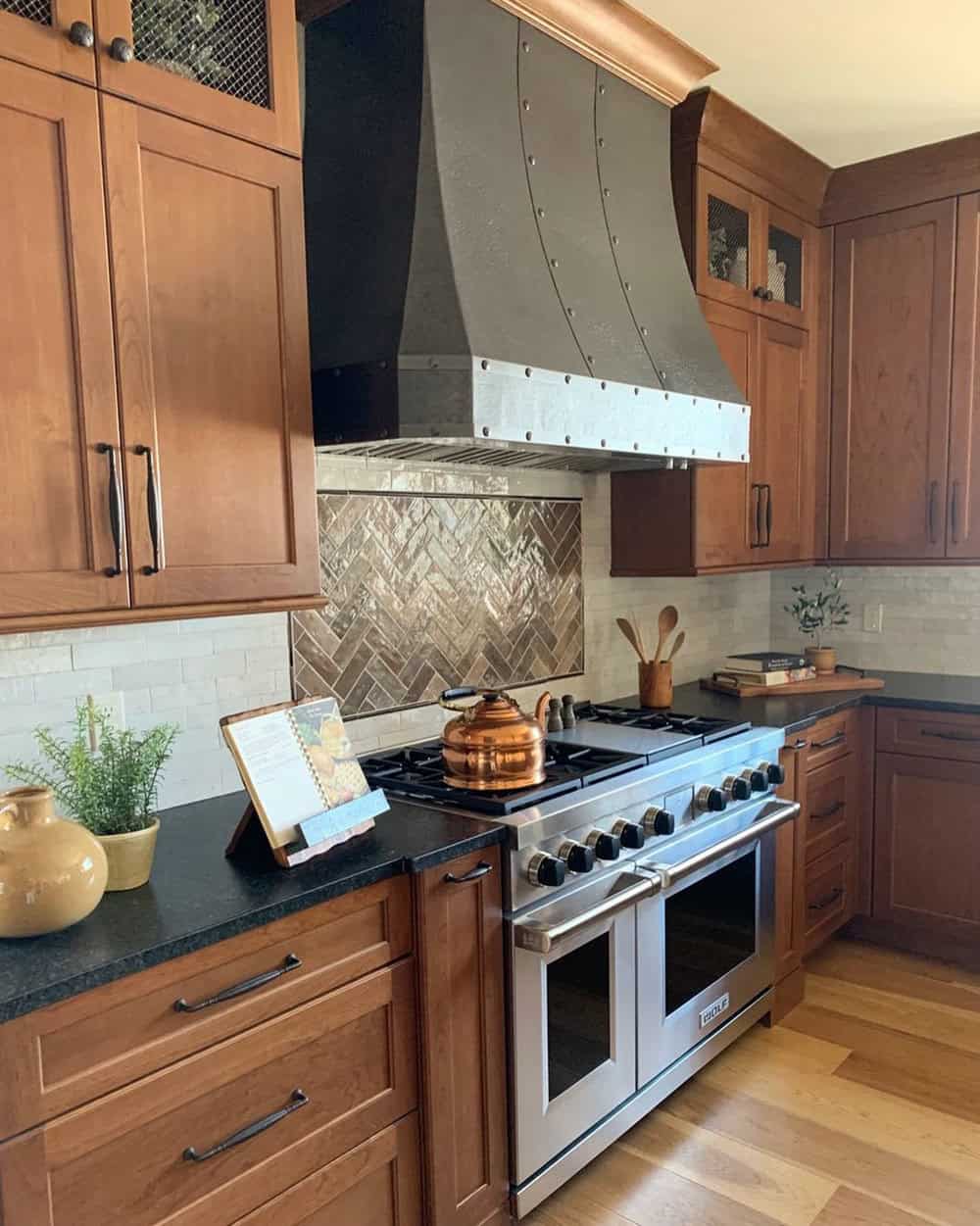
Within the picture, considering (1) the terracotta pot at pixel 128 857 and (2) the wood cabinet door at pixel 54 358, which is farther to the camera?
(1) the terracotta pot at pixel 128 857

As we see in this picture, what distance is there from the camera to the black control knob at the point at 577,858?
194 centimetres

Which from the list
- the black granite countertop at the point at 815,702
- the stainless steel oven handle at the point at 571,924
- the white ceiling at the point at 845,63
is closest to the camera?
the stainless steel oven handle at the point at 571,924

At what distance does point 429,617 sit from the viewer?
8.34 ft

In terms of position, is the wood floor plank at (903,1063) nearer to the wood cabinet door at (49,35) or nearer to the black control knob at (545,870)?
the black control knob at (545,870)

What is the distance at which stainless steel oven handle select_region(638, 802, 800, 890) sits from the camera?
217cm

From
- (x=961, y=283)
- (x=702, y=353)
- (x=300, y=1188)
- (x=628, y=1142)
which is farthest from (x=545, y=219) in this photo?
(x=628, y=1142)

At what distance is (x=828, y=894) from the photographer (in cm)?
311

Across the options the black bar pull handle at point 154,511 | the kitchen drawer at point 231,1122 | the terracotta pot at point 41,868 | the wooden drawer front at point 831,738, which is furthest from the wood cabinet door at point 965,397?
the terracotta pot at point 41,868

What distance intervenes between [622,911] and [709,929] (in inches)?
19.1

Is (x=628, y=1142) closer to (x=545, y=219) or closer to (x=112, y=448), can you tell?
(x=112, y=448)

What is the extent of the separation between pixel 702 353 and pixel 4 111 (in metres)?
1.74

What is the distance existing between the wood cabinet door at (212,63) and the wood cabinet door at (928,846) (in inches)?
104

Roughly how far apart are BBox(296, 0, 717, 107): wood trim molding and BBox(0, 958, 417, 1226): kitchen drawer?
2.07 metres

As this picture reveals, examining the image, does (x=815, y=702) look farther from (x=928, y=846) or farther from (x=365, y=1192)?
(x=365, y=1192)
